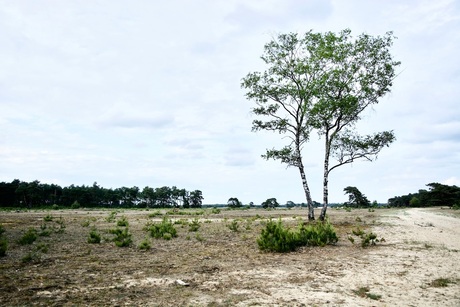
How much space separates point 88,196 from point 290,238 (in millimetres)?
107612

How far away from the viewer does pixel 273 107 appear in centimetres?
2641

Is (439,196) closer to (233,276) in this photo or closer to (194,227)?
(194,227)

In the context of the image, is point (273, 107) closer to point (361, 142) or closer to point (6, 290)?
point (361, 142)

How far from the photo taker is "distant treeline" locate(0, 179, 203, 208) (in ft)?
325

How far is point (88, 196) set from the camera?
106562mm

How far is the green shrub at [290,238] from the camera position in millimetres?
12672

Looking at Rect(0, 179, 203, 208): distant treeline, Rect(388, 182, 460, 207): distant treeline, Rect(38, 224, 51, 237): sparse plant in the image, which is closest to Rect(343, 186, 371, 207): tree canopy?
Rect(388, 182, 460, 207): distant treeline

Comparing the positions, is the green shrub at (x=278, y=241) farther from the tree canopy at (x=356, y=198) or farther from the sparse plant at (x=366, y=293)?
the tree canopy at (x=356, y=198)

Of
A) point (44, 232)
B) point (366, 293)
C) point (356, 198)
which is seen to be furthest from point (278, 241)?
point (356, 198)

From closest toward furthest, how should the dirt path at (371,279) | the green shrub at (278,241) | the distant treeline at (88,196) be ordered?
1. the dirt path at (371,279)
2. the green shrub at (278,241)
3. the distant treeline at (88,196)

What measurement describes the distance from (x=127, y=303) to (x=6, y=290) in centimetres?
313

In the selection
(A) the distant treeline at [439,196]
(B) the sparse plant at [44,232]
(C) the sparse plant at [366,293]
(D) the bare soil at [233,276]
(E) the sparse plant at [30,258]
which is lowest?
(C) the sparse plant at [366,293]

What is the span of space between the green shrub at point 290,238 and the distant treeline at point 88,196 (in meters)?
97.9

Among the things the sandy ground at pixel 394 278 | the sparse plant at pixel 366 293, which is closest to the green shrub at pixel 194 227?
the sandy ground at pixel 394 278
